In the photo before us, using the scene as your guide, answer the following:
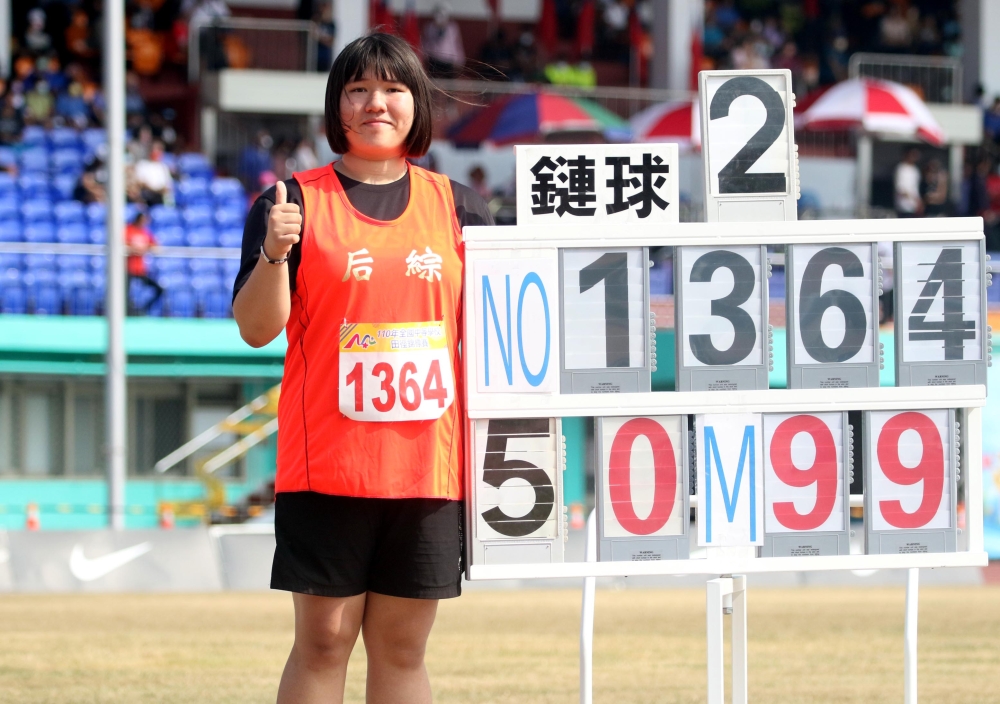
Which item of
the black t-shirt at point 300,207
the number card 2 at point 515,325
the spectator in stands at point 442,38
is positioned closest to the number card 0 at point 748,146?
the number card 2 at point 515,325

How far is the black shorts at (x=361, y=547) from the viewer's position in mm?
3654

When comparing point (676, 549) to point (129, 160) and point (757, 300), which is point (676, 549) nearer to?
point (757, 300)

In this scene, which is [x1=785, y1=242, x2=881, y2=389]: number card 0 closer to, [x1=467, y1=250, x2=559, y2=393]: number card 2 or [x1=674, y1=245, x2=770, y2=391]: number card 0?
[x1=674, y1=245, x2=770, y2=391]: number card 0

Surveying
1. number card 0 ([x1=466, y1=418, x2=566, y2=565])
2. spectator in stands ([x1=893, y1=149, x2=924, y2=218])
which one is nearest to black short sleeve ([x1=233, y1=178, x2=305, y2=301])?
number card 0 ([x1=466, y1=418, x2=566, y2=565])

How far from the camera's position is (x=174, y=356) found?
59.8 feet

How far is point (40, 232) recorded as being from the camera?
18047 millimetres

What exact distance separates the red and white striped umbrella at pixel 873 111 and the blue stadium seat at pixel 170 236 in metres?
8.52

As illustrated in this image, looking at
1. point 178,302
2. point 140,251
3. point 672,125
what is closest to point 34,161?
point 140,251

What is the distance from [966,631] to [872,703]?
348 centimetres

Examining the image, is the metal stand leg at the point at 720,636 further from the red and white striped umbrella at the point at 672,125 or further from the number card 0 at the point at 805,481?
the red and white striped umbrella at the point at 672,125

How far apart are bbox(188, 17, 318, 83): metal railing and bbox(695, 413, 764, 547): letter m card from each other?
1882 centimetres

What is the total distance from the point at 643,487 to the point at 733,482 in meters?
0.24

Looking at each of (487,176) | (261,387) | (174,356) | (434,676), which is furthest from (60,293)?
(434,676)

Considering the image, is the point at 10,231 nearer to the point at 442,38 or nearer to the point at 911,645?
the point at 442,38
